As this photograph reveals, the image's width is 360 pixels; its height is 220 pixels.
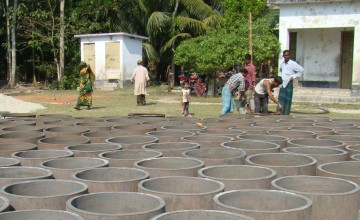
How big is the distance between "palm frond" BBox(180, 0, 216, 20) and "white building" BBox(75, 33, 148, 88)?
2646 millimetres

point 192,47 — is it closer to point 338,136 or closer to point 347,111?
point 347,111

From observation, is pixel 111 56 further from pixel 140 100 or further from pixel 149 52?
pixel 140 100

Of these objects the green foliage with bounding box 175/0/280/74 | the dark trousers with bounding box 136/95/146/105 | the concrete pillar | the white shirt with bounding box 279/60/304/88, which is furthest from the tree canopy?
the white shirt with bounding box 279/60/304/88

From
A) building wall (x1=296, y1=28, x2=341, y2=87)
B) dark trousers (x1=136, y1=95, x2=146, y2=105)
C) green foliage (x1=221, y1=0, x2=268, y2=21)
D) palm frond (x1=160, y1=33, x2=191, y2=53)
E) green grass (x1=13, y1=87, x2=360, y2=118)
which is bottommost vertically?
green grass (x1=13, y1=87, x2=360, y2=118)

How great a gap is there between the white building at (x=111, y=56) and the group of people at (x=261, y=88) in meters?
10.4

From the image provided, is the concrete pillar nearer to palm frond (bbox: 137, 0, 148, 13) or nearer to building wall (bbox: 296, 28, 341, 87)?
building wall (bbox: 296, 28, 341, 87)

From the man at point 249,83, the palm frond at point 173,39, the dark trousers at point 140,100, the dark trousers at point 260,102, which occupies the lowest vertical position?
the dark trousers at point 140,100

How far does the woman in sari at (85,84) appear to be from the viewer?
11.5 m

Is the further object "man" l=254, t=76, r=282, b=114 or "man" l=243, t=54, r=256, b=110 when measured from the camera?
"man" l=243, t=54, r=256, b=110

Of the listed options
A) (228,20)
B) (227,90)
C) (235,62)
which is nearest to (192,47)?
(235,62)

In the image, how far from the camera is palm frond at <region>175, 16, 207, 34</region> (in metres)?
19.8

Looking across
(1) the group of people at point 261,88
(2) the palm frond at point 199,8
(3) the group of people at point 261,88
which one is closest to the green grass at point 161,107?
(1) the group of people at point 261,88

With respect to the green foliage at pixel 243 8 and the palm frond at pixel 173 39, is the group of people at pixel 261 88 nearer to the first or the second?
the green foliage at pixel 243 8

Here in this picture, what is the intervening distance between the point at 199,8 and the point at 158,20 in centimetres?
183
